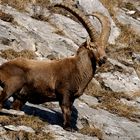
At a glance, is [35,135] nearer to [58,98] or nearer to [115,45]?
[58,98]

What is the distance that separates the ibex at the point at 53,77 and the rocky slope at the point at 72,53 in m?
0.51

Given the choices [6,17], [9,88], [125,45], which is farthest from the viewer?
[125,45]

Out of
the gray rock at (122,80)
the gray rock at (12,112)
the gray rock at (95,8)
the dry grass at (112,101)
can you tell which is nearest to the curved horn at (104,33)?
the gray rock at (12,112)

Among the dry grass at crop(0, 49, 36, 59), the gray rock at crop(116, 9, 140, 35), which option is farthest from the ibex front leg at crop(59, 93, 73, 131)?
the gray rock at crop(116, 9, 140, 35)

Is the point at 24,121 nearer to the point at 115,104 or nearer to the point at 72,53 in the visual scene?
the point at 115,104

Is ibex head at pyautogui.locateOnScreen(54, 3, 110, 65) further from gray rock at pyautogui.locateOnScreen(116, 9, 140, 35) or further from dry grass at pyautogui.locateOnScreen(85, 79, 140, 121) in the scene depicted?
gray rock at pyautogui.locateOnScreen(116, 9, 140, 35)

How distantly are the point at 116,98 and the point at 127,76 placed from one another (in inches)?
85.0

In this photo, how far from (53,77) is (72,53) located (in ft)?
22.2

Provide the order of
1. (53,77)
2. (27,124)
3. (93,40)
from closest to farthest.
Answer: (27,124) → (53,77) → (93,40)

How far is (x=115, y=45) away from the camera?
24.0 meters

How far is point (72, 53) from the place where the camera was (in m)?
20.8

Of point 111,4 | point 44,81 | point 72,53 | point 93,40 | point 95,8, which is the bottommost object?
point 72,53

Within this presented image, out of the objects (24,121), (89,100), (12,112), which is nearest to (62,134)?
(24,121)

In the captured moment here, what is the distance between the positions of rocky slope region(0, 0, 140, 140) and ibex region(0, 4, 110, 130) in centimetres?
51
